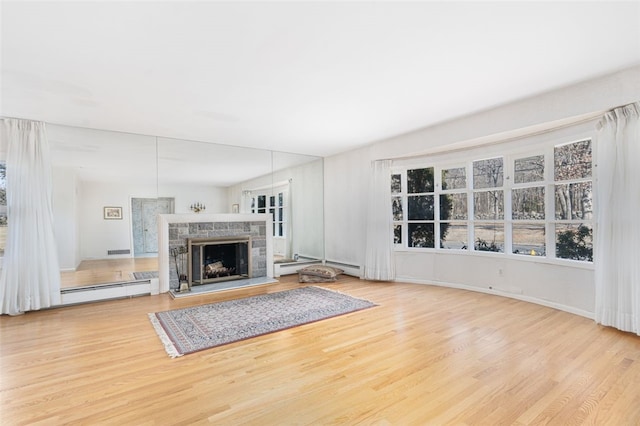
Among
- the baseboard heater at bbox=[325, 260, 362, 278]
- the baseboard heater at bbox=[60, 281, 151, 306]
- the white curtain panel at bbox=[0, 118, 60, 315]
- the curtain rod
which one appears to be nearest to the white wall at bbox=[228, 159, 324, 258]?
the baseboard heater at bbox=[325, 260, 362, 278]

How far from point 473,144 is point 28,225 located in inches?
251

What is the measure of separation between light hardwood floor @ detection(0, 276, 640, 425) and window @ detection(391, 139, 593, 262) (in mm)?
1159

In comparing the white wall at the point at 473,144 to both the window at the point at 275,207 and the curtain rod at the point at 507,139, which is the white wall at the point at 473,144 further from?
the window at the point at 275,207

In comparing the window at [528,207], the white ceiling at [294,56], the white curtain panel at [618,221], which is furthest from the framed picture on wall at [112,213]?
the white curtain panel at [618,221]

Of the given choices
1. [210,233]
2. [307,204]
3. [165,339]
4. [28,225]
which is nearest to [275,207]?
[307,204]

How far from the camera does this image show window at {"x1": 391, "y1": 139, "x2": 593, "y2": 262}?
384 centimetres

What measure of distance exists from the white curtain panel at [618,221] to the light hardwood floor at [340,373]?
28cm

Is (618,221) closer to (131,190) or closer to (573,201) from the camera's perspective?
(573,201)

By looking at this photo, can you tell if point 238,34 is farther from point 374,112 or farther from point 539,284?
point 539,284

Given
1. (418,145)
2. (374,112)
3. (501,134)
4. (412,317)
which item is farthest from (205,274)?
(501,134)

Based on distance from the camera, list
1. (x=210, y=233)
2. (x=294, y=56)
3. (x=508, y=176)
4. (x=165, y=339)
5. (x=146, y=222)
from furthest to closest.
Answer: (x=210, y=233)
(x=146, y=222)
(x=508, y=176)
(x=165, y=339)
(x=294, y=56)

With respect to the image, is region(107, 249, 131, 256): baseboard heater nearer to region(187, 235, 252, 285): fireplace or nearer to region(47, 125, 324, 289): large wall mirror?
region(47, 125, 324, 289): large wall mirror

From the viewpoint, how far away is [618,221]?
307 cm

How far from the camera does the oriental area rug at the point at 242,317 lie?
3.05 m
